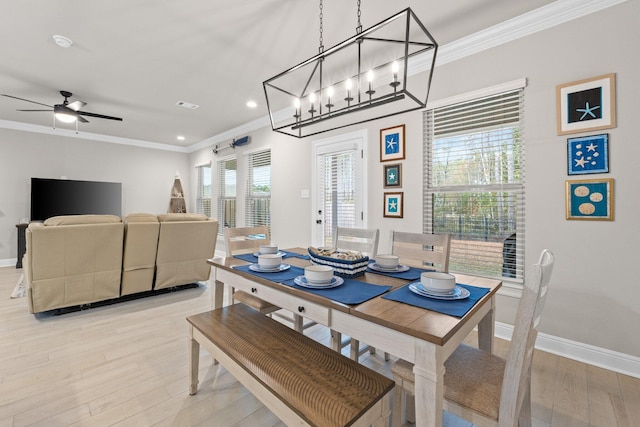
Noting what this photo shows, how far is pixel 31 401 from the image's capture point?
5.43ft

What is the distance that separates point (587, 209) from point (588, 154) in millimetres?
405

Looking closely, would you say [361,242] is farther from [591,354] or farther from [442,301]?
[591,354]

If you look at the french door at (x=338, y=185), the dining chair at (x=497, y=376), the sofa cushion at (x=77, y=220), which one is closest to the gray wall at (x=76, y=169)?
the sofa cushion at (x=77, y=220)

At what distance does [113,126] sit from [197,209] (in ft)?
8.18

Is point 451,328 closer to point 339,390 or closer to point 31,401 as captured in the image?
point 339,390

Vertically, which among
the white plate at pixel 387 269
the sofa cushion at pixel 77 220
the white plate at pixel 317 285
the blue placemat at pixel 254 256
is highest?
the sofa cushion at pixel 77 220

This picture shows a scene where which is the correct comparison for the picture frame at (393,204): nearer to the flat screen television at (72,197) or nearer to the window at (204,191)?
the window at (204,191)

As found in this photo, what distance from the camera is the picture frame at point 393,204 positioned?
310 cm

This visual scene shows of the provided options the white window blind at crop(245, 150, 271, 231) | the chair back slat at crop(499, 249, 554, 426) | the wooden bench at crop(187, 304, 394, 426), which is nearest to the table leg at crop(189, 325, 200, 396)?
the wooden bench at crop(187, 304, 394, 426)

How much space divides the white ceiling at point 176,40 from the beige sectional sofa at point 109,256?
1.69 meters

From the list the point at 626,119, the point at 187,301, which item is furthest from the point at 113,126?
the point at 626,119

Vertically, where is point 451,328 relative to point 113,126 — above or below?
below

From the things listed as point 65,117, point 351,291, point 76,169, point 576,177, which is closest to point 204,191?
point 76,169

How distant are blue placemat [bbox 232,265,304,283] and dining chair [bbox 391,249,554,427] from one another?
691 millimetres
